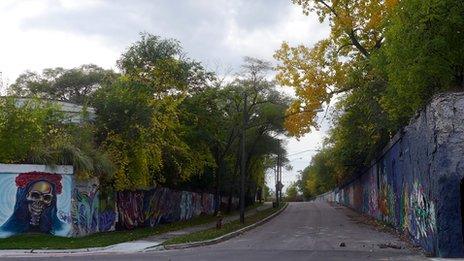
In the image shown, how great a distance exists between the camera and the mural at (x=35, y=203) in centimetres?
2167

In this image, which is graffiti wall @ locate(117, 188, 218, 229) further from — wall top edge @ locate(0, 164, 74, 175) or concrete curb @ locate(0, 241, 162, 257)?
concrete curb @ locate(0, 241, 162, 257)

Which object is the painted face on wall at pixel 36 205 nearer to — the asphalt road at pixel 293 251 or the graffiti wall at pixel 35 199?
the graffiti wall at pixel 35 199

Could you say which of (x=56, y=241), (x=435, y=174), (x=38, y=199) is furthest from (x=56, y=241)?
(x=435, y=174)

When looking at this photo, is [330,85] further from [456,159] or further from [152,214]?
[456,159]

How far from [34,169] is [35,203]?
4.31 ft

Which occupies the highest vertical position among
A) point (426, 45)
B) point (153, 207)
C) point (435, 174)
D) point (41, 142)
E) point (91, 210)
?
point (426, 45)

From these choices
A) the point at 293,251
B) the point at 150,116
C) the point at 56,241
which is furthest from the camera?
the point at 150,116

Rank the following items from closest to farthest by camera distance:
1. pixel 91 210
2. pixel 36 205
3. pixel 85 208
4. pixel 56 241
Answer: pixel 56 241, pixel 36 205, pixel 85 208, pixel 91 210

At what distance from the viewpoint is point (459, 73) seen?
17734mm

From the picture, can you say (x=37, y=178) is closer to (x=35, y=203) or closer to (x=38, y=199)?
(x=38, y=199)

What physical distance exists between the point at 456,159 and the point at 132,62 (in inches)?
990

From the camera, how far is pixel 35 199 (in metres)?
22.2

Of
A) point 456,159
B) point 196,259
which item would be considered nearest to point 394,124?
point 456,159

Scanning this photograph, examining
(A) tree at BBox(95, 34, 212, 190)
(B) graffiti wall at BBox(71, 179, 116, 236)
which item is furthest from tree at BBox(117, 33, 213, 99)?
(B) graffiti wall at BBox(71, 179, 116, 236)
